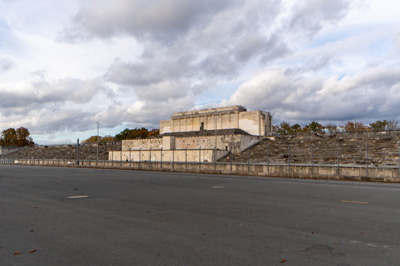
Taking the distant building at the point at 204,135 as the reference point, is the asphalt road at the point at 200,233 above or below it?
below

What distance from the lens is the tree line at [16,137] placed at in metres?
122

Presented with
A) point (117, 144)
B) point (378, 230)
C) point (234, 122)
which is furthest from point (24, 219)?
point (117, 144)

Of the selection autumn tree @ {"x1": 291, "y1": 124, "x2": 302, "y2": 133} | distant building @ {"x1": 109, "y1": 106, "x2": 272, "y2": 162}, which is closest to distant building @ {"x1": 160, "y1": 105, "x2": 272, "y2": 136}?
distant building @ {"x1": 109, "y1": 106, "x2": 272, "y2": 162}

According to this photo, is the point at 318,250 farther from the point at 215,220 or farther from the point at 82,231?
the point at 82,231

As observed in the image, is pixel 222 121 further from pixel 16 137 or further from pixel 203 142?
pixel 16 137

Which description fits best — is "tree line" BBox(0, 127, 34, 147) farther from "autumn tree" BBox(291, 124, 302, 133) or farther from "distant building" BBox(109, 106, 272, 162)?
"autumn tree" BBox(291, 124, 302, 133)

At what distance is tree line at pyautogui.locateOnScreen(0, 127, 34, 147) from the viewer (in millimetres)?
121938

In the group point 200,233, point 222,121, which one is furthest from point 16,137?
point 200,233

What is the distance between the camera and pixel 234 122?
72.8 meters

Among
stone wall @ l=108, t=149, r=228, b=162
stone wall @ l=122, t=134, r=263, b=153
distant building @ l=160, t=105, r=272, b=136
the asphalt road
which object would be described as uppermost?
Result: distant building @ l=160, t=105, r=272, b=136

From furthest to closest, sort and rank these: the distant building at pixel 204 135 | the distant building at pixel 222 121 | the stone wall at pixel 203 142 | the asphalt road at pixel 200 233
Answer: the distant building at pixel 222 121 < the stone wall at pixel 203 142 < the distant building at pixel 204 135 < the asphalt road at pixel 200 233

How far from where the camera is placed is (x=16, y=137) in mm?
123375

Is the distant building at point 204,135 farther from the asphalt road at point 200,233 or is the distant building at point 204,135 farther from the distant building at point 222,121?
the asphalt road at point 200,233

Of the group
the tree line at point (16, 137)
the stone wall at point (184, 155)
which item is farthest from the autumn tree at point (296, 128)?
the tree line at point (16, 137)
